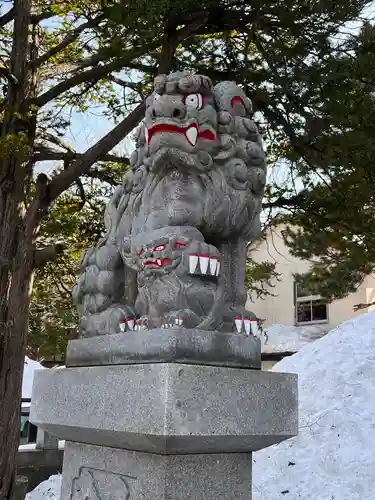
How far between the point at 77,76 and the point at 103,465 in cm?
470

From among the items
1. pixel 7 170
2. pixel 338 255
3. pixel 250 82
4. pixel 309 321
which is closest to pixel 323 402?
pixel 338 255

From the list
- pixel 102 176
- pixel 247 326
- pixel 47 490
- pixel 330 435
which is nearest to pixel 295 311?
pixel 330 435

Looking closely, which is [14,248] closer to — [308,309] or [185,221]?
[185,221]

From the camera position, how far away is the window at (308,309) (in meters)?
13.4

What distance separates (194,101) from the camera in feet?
8.49

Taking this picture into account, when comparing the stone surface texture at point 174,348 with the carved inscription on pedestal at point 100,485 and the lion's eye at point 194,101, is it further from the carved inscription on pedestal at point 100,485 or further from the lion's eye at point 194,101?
the lion's eye at point 194,101

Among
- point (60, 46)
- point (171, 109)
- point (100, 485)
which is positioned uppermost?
point (60, 46)

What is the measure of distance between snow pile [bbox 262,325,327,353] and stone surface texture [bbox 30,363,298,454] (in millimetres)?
10144

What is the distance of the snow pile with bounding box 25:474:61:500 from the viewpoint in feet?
21.7

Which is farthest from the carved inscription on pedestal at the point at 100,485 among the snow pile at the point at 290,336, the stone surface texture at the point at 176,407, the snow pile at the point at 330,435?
the snow pile at the point at 290,336

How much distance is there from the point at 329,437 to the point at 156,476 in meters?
4.49

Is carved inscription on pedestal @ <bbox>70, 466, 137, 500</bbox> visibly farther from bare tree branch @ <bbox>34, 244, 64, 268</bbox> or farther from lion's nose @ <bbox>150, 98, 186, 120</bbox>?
bare tree branch @ <bbox>34, 244, 64, 268</bbox>

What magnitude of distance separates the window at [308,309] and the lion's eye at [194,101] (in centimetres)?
1124

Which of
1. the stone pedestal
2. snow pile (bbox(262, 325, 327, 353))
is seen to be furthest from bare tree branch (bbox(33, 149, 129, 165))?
snow pile (bbox(262, 325, 327, 353))
